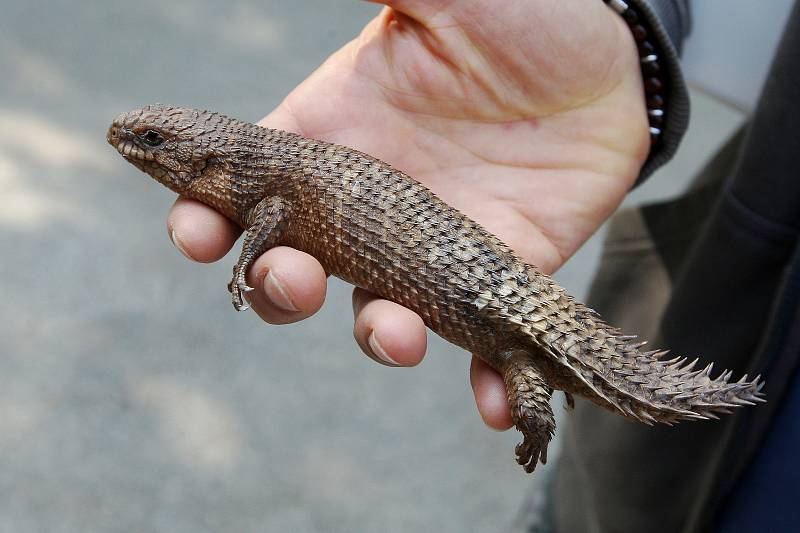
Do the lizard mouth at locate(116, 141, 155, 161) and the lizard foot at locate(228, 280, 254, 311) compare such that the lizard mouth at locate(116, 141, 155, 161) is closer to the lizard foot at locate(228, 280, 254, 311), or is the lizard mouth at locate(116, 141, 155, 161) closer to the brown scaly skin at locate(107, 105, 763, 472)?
the brown scaly skin at locate(107, 105, 763, 472)

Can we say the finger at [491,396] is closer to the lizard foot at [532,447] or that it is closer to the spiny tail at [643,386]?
the lizard foot at [532,447]

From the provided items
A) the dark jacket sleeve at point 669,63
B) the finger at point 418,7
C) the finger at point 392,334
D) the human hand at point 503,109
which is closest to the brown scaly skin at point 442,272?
the finger at point 392,334

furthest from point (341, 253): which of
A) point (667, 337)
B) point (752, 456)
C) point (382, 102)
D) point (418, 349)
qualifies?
point (752, 456)

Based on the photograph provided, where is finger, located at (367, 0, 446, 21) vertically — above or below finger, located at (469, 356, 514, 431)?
above

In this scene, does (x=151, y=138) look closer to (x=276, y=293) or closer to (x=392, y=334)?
(x=276, y=293)

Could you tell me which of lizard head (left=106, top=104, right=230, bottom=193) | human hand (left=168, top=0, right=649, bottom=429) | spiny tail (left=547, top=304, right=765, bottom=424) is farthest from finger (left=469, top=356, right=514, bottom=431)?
lizard head (left=106, top=104, right=230, bottom=193)

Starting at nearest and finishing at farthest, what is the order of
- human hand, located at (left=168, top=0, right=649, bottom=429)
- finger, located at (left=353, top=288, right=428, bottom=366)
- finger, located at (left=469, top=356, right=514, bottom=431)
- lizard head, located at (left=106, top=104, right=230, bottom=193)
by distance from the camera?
finger, located at (left=353, top=288, right=428, bottom=366), finger, located at (left=469, top=356, right=514, bottom=431), lizard head, located at (left=106, top=104, right=230, bottom=193), human hand, located at (left=168, top=0, right=649, bottom=429)

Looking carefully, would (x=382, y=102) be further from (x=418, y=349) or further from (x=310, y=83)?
(x=418, y=349)
